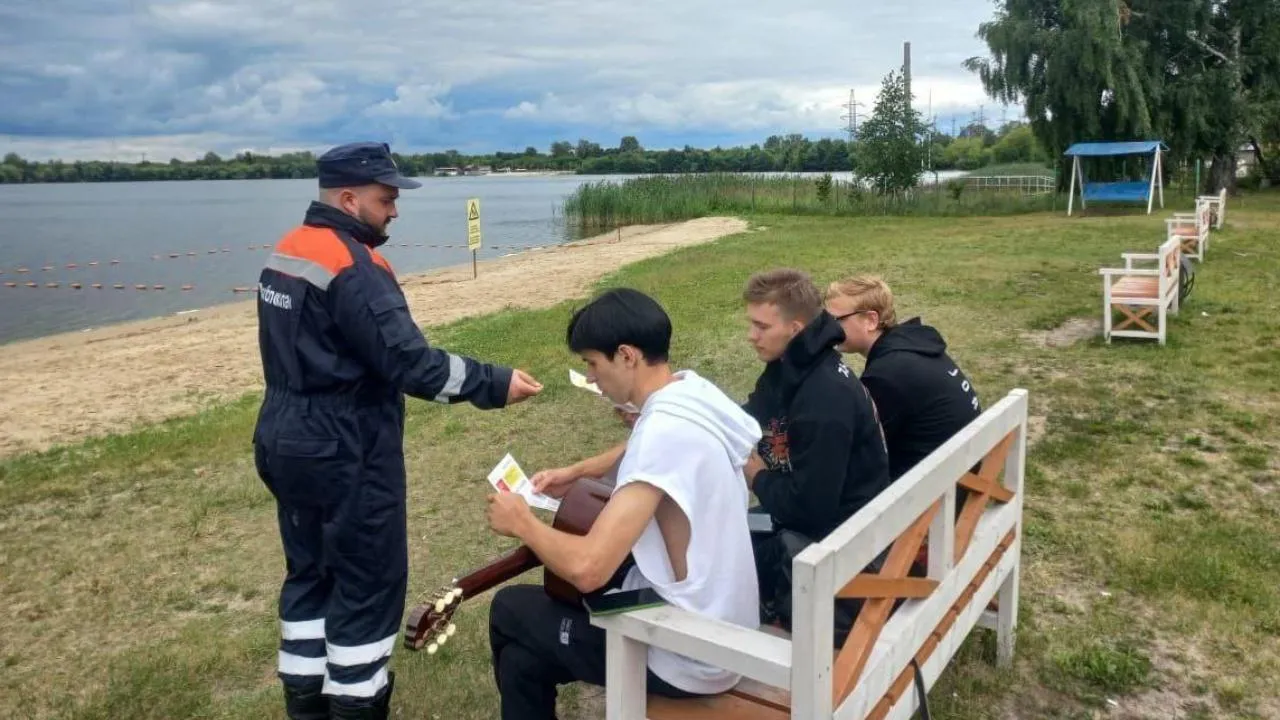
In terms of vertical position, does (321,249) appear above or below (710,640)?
above

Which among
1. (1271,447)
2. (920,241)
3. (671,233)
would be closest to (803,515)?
(1271,447)

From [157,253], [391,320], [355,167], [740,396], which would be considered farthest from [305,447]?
[157,253]

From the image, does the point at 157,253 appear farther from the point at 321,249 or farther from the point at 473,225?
the point at 321,249

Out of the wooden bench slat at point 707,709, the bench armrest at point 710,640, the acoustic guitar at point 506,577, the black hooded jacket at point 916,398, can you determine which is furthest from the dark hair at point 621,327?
the black hooded jacket at point 916,398

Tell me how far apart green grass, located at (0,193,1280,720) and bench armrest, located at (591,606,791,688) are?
57.6 inches

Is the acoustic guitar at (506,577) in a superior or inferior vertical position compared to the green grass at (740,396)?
superior

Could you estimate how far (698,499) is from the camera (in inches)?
88.5

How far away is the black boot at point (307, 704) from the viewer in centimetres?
317

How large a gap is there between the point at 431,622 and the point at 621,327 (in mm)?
937

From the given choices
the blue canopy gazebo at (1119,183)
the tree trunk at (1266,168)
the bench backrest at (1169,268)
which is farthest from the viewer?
the tree trunk at (1266,168)

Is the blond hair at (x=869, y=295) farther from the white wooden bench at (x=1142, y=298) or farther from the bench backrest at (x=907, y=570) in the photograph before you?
the white wooden bench at (x=1142, y=298)

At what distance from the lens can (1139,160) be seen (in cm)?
3123

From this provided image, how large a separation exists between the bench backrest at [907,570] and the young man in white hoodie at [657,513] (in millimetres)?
282

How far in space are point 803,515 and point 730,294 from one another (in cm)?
1030
